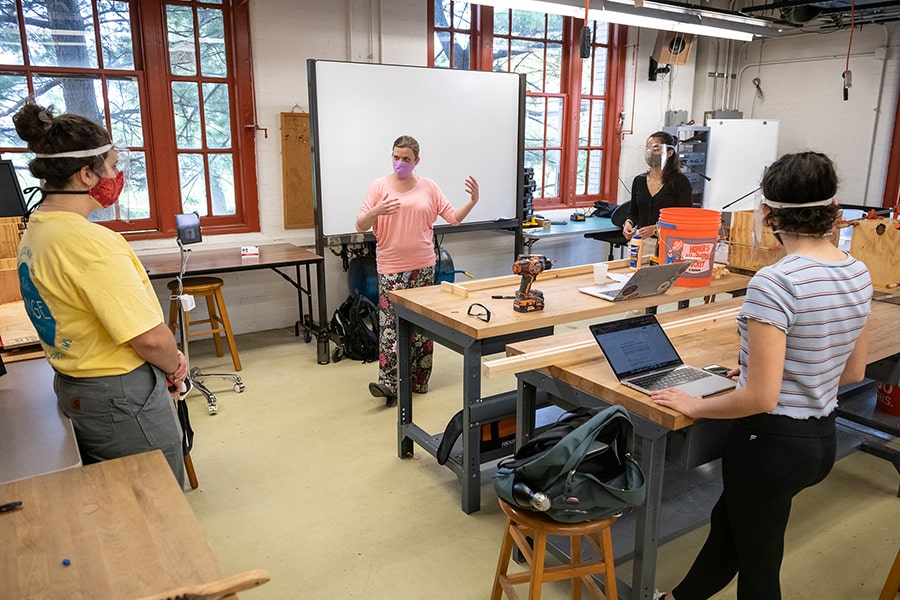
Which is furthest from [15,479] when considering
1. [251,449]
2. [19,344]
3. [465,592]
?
[251,449]

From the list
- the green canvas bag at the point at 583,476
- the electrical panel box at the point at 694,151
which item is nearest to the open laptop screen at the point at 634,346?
the green canvas bag at the point at 583,476

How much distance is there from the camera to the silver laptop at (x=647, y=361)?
198 cm

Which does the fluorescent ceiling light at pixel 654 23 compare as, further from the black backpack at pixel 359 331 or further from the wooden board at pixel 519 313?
the black backpack at pixel 359 331

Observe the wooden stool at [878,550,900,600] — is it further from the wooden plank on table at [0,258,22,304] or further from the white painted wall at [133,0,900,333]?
the white painted wall at [133,0,900,333]

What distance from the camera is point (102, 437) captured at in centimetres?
179

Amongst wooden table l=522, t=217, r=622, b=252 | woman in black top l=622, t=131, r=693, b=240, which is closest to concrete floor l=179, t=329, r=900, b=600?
woman in black top l=622, t=131, r=693, b=240

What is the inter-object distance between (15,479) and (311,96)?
357 cm

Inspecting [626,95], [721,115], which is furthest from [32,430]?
[721,115]

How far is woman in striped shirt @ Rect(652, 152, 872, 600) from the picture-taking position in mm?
1525

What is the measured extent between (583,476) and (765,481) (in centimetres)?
46

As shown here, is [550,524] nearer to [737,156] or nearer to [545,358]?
[545,358]

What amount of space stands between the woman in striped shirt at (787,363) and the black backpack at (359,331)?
319cm

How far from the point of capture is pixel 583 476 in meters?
1.68

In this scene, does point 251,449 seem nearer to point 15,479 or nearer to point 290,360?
point 290,360
